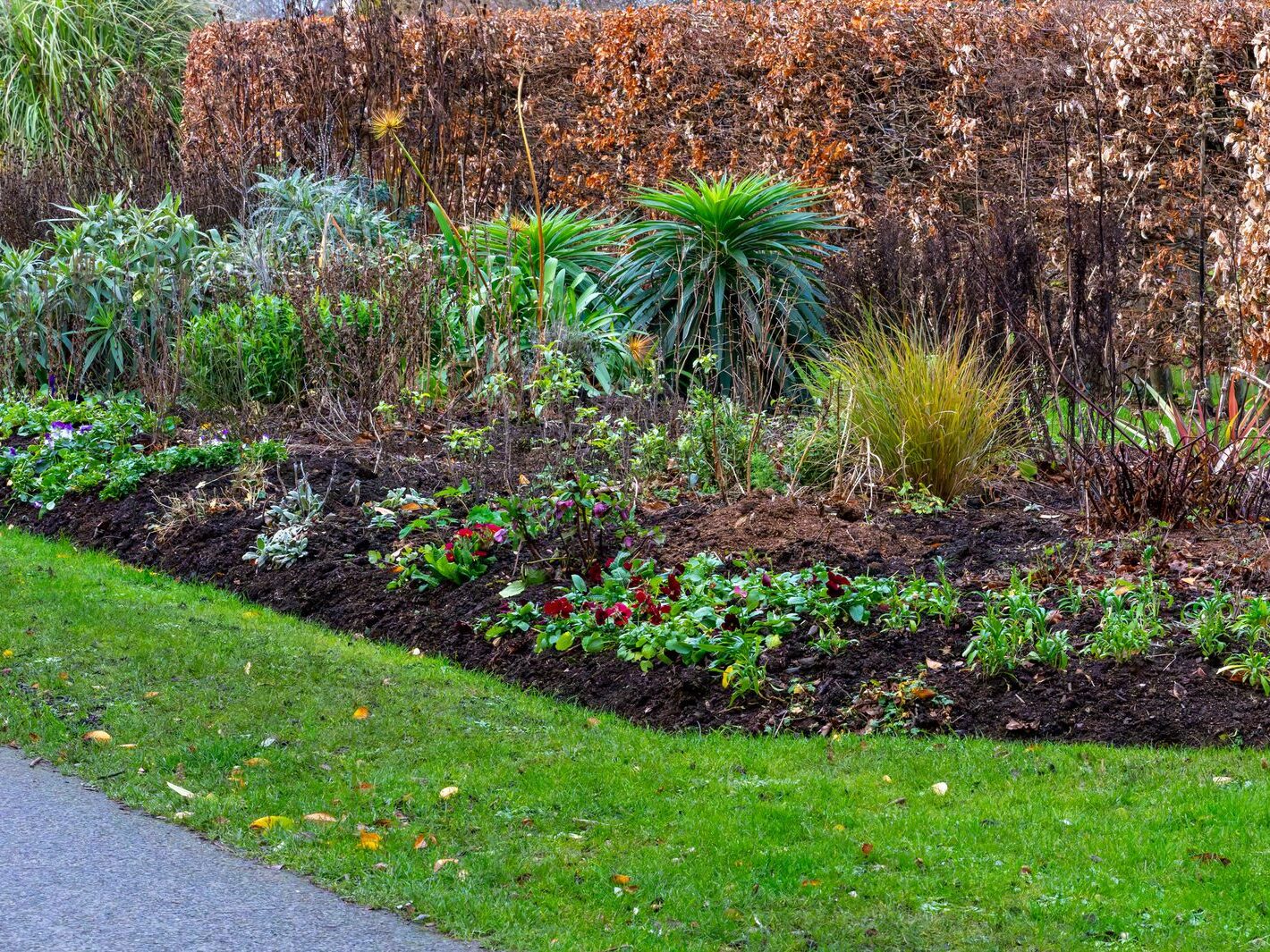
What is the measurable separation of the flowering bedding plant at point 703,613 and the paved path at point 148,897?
175 cm

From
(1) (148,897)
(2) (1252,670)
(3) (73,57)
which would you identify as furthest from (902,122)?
(3) (73,57)

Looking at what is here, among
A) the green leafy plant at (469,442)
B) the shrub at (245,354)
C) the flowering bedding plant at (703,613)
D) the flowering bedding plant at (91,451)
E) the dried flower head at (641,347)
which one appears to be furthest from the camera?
the shrub at (245,354)

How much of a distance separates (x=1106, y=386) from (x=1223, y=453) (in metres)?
1.22

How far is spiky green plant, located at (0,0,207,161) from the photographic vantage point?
52.7 ft

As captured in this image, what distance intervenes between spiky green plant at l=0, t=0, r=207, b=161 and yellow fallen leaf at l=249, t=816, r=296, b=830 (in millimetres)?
12539

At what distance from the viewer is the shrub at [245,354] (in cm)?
914

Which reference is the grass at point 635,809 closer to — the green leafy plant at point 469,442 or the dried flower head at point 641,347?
the green leafy plant at point 469,442

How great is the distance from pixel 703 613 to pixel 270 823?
1859 millimetres

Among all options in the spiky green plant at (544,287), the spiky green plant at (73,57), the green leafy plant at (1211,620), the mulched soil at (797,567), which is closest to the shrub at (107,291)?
the spiky green plant at (544,287)

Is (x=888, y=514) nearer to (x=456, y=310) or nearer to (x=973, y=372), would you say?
(x=973, y=372)

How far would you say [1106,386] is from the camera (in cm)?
792

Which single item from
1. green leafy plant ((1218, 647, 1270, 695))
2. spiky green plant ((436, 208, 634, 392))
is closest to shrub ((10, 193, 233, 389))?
spiky green plant ((436, 208, 634, 392))

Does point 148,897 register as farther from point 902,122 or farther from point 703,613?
point 902,122

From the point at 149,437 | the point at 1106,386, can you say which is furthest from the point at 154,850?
the point at 1106,386
